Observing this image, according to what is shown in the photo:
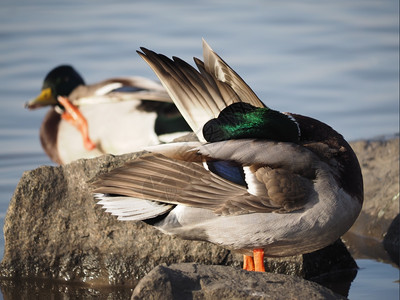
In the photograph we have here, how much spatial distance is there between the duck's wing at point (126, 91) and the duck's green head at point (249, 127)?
4138mm

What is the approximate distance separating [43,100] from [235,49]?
310 cm

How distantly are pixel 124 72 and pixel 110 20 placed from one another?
2.40 metres

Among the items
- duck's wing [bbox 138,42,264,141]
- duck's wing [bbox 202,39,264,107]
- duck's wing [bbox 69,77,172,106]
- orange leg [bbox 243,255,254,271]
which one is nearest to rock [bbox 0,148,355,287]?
orange leg [bbox 243,255,254,271]

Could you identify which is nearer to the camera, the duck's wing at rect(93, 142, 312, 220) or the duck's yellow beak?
the duck's wing at rect(93, 142, 312, 220)

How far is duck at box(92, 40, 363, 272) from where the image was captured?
16.8 ft

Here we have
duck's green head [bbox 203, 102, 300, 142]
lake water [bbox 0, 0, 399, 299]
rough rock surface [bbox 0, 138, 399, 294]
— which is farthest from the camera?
lake water [bbox 0, 0, 399, 299]

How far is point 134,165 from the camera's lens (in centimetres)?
529

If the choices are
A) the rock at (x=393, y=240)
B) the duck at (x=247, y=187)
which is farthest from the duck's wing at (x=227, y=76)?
the rock at (x=393, y=240)

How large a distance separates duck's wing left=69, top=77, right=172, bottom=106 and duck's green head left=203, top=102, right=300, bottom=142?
414cm

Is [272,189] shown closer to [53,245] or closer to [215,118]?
[215,118]

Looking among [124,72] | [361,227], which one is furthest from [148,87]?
[361,227]

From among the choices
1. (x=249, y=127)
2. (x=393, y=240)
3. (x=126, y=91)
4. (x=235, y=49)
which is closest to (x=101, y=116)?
(x=126, y=91)

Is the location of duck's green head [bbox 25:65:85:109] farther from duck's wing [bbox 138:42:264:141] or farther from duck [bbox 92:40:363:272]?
duck [bbox 92:40:363:272]

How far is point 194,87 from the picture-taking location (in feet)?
18.8
